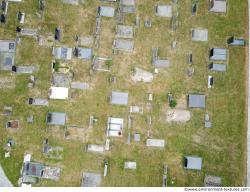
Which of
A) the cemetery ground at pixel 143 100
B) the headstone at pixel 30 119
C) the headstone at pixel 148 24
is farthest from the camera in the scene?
the headstone at pixel 148 24

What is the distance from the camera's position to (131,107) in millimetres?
36062

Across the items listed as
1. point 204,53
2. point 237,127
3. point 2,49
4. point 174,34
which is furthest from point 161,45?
point 2,49

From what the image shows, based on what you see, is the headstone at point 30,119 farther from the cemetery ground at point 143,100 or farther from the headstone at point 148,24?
the headstone at point 148,24

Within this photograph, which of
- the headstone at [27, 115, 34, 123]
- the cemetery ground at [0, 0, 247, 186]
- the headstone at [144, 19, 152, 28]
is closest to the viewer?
the cemetery ground at [0, 0, 247, 186]

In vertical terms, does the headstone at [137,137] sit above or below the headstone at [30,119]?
below

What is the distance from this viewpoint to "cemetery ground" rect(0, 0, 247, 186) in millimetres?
35656

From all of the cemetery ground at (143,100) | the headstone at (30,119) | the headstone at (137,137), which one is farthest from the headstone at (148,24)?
the headstone at (30,119)

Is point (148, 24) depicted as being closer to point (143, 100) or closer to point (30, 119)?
point (143, 100)

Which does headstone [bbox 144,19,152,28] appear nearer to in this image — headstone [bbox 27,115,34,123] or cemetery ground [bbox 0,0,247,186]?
cemetery ground [bbox 0,0,247,186]

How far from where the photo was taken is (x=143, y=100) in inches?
1426

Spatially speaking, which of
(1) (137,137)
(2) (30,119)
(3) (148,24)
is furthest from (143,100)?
(2) (30,119)

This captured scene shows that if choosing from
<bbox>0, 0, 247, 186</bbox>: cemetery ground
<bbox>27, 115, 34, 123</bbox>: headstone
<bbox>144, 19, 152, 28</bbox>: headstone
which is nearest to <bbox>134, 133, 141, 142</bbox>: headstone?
<bbox>0, 0, 247, 186</bbox>: cemetery ground

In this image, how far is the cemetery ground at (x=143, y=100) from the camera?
35.7 meters

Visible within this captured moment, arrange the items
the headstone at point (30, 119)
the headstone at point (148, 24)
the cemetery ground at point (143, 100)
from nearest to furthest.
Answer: the cemetery ground at point (143, 100), the headstone at point (30, 119), the headstone at point (148, 24)
